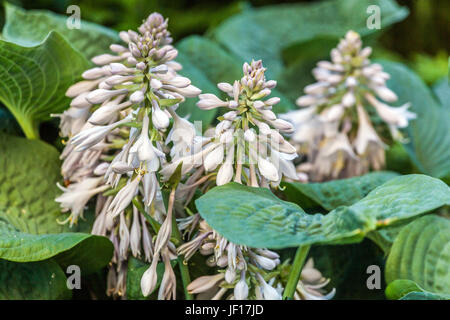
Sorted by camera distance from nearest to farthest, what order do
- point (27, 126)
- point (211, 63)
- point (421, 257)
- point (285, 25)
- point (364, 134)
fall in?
1. point (421, 257)
2. point (27, 126)
3. point (364, 134)
4. point (211, 63)
5. point (285, 25)

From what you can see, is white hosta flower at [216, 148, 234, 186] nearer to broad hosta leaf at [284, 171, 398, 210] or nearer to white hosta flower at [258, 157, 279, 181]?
white hosta flower at [258, 157, 279, 181]

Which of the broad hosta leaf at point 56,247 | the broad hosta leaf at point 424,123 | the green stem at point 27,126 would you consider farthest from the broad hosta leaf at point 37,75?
the broad hosta leaf at point 424,123

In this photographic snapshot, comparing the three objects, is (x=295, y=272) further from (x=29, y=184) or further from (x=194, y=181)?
(x=29, y=184)

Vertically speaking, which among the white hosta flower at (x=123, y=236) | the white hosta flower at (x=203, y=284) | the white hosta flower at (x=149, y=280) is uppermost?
the white hosta flower at (x=123, y=236)

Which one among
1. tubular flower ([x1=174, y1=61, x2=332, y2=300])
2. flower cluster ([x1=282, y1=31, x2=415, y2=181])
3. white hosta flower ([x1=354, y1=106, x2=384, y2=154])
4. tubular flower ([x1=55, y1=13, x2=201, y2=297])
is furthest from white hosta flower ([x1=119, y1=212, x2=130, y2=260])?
Result: white hosta flower ([x1=354, y1=106, x2=384, y2=154])

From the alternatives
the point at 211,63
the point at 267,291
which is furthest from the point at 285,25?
the point at 267,291

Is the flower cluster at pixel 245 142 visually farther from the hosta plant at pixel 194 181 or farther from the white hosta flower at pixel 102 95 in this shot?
the white hosta flower at pixel 102 95
